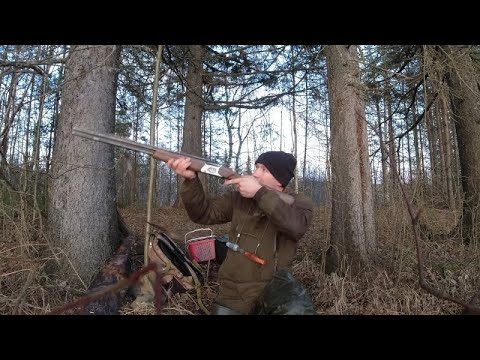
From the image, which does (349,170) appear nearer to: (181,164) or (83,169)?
(181,164)

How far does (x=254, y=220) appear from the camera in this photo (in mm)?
3129

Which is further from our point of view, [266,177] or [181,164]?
[266,177]

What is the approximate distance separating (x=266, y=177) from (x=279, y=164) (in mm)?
169

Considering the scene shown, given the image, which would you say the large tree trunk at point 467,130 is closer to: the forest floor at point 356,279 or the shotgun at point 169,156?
the forest floor at point 356,279

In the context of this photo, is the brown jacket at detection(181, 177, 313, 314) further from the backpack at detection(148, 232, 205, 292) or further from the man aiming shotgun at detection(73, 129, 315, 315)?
the backpack at detection(148, 232, 205, 292)

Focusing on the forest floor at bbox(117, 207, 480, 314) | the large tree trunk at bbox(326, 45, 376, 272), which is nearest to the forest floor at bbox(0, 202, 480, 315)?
the forest floor at bbox(117, 207, 480, 314)

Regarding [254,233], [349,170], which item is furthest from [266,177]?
[349,170]

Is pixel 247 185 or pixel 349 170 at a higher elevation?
pixel 349 170

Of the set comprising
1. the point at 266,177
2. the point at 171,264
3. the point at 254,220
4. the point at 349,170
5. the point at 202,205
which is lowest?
the point at 171,264

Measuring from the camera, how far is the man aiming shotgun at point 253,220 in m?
2.86

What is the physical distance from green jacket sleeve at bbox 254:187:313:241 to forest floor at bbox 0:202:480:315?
1.35 m

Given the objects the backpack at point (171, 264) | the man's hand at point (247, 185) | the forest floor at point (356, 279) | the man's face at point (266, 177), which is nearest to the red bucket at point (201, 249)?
the forest floor at point (356, 279)

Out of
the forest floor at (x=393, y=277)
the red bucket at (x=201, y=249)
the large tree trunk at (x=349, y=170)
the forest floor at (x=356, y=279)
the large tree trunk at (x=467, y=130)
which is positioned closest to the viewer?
the forest floor at (x=356, y=279)
